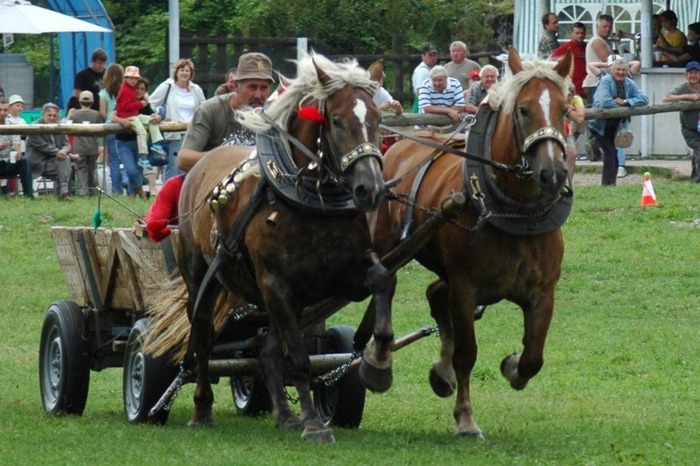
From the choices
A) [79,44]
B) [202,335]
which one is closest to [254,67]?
[202,335]

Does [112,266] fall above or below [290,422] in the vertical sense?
above

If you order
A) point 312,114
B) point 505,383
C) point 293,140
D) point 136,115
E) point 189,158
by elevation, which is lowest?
point 505,383

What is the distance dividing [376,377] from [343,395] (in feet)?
4.89

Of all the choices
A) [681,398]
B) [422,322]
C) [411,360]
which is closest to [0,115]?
[422,322]

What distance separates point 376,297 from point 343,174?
25.2 inches

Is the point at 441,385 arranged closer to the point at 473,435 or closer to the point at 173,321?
the point at 473,435

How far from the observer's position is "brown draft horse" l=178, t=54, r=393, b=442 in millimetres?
8242

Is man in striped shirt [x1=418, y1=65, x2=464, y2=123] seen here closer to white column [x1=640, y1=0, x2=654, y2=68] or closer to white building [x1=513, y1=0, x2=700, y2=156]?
white building [x1=513, y1=0, x2=700, y2=156]

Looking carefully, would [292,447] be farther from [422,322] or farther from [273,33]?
[273,33]

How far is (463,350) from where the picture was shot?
906 cm

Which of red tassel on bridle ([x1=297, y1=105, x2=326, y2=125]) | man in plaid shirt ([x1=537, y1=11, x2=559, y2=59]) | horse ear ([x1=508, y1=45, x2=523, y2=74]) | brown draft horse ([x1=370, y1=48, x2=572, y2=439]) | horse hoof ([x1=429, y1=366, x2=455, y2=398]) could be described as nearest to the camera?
red tassel on bridle ([x1=297, y1=105, x2=326, y2=125])

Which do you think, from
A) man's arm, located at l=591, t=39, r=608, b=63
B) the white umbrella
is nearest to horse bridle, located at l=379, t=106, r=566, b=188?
man's arm, located at l=591, t=39, r=608, b=63

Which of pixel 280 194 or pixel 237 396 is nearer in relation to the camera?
pixel 280 194

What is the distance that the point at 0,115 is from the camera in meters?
20.6
